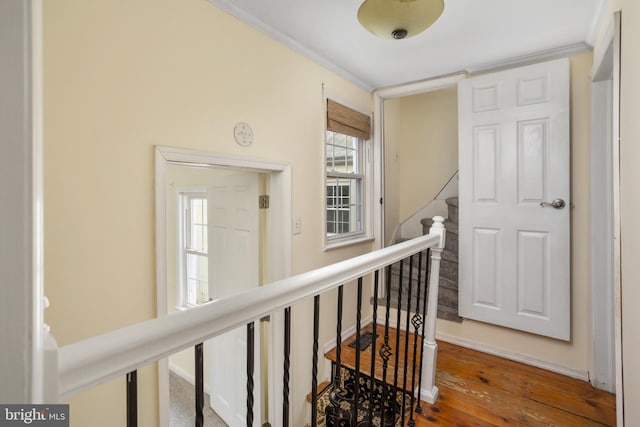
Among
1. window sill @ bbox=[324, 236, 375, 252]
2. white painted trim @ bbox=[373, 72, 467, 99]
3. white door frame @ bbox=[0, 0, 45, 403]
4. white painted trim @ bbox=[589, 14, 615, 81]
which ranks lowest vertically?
window sill @ bbox=[324, 236, 375, 252]

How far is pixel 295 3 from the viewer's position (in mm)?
1758

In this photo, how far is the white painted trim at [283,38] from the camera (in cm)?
174

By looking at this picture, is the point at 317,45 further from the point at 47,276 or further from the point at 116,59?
the point at 47,276

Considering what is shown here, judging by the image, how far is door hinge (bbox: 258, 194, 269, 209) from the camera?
2205 mm

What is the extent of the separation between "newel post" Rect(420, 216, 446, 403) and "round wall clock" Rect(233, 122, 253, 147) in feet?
4.11

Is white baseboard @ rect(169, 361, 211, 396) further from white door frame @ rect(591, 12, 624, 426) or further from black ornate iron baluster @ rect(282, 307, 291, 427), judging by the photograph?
white door frame @ rect(591, 12, 624, 426)

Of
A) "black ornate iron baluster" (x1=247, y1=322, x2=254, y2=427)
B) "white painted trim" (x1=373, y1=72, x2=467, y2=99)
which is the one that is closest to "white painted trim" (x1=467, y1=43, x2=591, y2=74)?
"white painted trim" (x1=373, y1=72, x2=467, y2=99)

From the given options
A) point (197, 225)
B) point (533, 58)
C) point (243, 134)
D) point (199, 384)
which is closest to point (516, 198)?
point (533, 58)

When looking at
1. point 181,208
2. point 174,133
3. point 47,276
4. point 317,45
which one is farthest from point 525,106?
point 181,208

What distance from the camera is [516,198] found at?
2.37 metres

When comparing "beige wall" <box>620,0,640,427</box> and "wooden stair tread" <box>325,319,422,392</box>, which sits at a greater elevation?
"beige wall" <box>620,0,640,427</box>

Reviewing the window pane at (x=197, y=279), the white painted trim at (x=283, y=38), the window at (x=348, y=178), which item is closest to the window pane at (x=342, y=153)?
the window at (x=348, y=178)

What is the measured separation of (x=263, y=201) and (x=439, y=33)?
168 centimetres

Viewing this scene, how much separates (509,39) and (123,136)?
2.51 m
